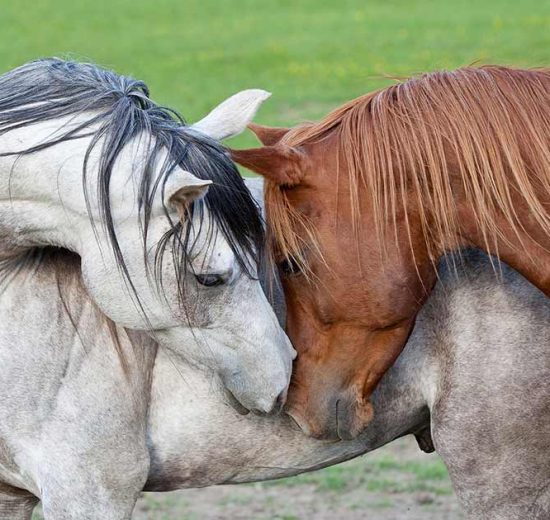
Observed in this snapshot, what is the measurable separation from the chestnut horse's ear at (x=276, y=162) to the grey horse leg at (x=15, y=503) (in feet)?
4.53

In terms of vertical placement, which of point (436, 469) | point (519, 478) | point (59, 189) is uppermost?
point (59, 189)

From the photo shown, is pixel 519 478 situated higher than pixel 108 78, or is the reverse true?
pixel 108 78

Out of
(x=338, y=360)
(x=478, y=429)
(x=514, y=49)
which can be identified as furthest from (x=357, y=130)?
(x=514, y=49)

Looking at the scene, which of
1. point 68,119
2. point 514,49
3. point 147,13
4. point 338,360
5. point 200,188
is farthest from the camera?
point 147,13

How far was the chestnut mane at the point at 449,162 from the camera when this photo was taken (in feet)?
10.1

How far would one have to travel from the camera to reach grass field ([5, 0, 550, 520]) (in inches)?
211

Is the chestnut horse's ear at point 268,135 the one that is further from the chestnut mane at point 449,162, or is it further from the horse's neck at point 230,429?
the horse's neck at point 230,429

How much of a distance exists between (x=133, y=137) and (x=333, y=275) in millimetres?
695

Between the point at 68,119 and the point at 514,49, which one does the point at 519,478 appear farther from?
the point at 514,49

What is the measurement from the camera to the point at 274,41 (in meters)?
20.5

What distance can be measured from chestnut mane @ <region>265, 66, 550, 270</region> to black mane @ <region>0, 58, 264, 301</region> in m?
0.13

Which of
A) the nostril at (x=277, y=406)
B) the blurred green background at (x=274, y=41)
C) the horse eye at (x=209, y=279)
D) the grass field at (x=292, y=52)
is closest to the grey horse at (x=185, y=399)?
the nostril at (x=277, y=406)

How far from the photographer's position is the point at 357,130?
3199mm

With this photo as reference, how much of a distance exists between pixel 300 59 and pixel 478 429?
1571 centimetres
